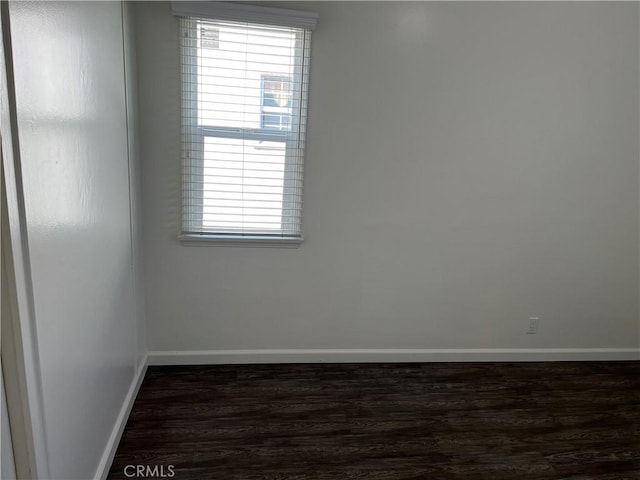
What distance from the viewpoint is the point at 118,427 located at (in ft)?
5.89

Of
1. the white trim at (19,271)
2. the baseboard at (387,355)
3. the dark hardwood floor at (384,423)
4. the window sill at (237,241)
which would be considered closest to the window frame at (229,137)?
the window sill at (237,241)

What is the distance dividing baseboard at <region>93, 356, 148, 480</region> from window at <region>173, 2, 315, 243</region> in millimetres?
851

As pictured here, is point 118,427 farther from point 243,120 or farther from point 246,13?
point 246,13

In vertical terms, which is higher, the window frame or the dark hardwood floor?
the window frame

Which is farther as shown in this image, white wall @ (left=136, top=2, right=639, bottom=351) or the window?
white wall @ (left=136, top=2, right=639, bottom=351)

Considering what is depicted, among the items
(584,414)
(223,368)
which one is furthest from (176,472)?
(584,414)

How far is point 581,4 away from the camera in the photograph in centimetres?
229

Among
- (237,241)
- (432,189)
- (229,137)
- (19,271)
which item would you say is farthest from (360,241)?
(19,271)

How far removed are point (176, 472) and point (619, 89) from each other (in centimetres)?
327

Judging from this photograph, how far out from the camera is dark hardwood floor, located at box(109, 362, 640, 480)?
1764 mm

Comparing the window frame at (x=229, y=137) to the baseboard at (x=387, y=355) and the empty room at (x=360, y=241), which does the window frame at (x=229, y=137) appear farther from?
the baseboard at (x=387, y=355)

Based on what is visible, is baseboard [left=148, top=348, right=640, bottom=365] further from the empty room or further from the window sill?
the window sill

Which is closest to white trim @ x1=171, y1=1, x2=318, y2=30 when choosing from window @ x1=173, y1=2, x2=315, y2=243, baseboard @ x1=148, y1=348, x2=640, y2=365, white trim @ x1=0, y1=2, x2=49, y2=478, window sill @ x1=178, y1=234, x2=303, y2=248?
window @ x1=173, y1=2, x2=315, y2=243

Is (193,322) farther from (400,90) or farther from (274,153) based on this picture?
(400,90)
